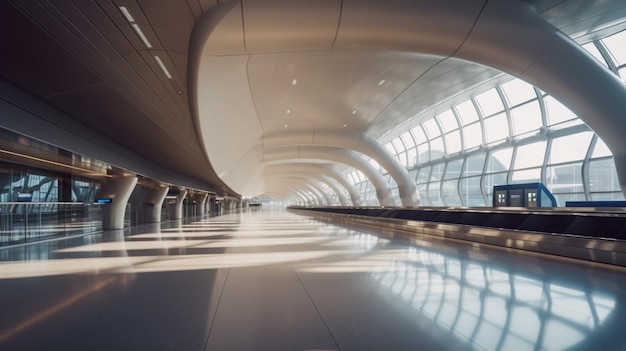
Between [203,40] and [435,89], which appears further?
[435,89]

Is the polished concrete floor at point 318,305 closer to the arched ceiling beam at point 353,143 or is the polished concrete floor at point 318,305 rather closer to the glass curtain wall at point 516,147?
the glass curtain wall at point 516,147

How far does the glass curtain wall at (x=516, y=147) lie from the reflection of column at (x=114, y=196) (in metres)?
20.0

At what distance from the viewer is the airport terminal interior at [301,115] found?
10.5 feet

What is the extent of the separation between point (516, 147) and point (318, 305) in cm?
2127

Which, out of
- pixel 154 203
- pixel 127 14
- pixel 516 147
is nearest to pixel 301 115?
pixel 154 203

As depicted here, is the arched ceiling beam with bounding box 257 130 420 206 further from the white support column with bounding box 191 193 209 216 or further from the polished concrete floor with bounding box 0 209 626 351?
the polished concrete floor with bounding box 0 209 626 351

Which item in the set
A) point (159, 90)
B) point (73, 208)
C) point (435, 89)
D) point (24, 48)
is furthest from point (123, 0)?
point (435, 89)

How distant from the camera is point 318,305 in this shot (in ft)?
12.1

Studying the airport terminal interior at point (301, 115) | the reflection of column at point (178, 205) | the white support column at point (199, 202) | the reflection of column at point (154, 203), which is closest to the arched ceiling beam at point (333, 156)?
the reflection of column at point (178, 205)

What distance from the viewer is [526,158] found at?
20.6 m

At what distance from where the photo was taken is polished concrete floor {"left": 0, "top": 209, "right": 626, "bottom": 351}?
2734 mm

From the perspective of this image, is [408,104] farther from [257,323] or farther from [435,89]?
[257,323]

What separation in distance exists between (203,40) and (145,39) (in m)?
1.26

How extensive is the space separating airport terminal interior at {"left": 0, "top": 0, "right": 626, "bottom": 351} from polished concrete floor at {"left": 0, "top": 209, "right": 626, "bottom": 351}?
0.03m
